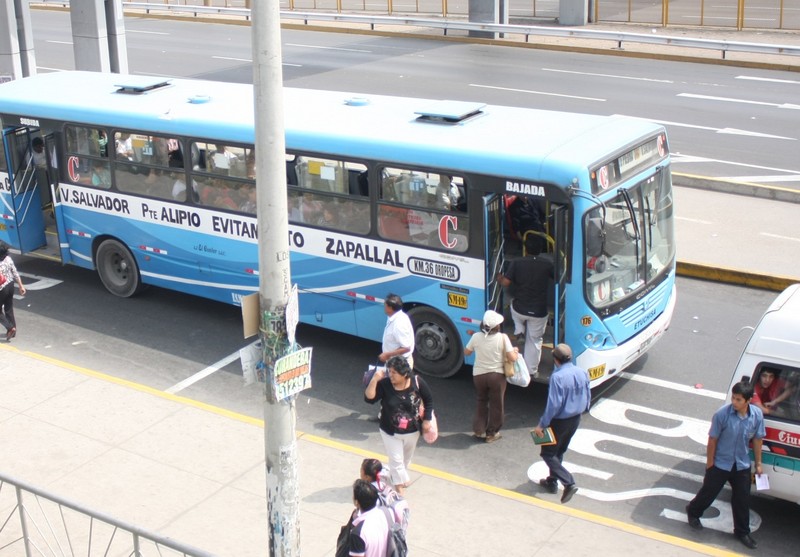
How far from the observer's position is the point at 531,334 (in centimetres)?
1105

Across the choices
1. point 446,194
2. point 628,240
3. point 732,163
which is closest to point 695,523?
point 628,240

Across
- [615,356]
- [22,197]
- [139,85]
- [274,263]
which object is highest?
[139,85]

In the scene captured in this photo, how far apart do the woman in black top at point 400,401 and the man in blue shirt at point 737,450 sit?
2.42 m

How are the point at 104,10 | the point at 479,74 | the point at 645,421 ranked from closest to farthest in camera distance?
the point at 645,421
the point at 104,10
the point at 479,74

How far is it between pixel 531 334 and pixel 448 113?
9.02 feet

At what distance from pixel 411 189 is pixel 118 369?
4254 millimetres

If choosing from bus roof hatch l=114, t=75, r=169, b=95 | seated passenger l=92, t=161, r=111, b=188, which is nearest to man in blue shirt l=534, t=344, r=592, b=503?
seated passenger l=92, t=161, r=111, b=188

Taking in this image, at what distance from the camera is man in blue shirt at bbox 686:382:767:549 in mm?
8562

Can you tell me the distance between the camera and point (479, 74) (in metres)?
28.8

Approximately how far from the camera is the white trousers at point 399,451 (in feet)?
30.0

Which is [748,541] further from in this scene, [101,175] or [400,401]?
[101,175]

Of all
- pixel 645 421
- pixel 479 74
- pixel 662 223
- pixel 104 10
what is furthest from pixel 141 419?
pixel 479 74

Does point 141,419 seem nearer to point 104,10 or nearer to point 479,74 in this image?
point 104,10

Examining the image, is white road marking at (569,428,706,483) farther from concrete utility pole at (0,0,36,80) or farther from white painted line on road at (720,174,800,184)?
concrete utility pole at (0,0,36,80)
